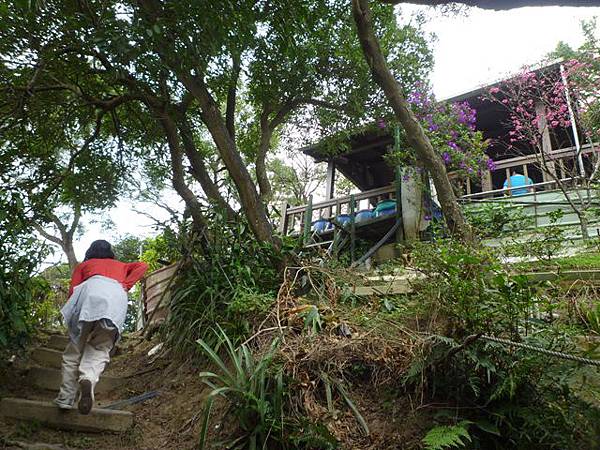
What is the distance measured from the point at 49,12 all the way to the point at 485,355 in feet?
18.6

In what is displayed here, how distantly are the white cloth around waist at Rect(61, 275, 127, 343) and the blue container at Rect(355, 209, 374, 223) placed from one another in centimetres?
631

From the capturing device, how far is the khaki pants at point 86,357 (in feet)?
11.2

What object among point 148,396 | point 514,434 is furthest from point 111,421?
point 514,434

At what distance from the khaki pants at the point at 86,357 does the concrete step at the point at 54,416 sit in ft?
0.29

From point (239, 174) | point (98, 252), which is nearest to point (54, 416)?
point (98, 252)

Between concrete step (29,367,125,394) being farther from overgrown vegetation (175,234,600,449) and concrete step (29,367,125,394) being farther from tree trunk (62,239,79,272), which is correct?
tree trunk (62,239,79,272)

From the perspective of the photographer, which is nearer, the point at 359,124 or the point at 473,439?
the point at 473,439

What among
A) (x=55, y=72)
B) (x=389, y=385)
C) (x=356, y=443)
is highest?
(x=55, y=72)

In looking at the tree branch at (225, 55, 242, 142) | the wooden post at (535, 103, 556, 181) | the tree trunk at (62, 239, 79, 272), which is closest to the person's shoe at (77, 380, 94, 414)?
the tree branch at (225, 55, 242, 142)

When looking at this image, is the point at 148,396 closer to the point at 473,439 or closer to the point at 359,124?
the point at 473,439

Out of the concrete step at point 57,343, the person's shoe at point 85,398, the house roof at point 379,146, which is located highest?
the house roof at point 379,146

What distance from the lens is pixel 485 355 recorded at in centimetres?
254

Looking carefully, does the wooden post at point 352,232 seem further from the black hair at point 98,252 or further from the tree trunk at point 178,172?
the black hair at point 98,252

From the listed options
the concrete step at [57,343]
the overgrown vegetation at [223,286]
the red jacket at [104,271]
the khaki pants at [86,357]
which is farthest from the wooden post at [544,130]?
the concrete step at [57,343]
